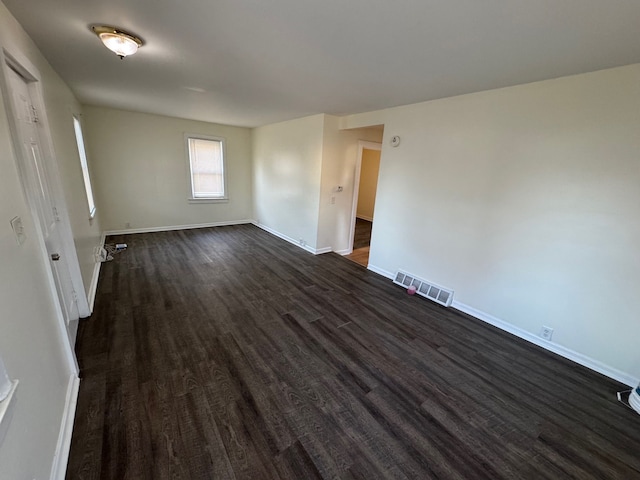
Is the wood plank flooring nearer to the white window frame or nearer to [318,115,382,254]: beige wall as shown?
[318,115,382,254]: beige wall

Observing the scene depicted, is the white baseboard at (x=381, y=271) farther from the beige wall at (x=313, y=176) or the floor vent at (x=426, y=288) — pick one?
the beige wall at (x=313, y=176)

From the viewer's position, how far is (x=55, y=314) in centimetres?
170

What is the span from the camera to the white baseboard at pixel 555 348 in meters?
2.20

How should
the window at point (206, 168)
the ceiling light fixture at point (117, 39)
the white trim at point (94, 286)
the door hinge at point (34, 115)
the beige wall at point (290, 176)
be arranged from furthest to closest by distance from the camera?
the window at point (206, 168) < the beige wall at point (290, 176) < the white trim at point (94, 286) < the door hinge at point (34, 115) < the ceiling light fixture at point (117, 39)

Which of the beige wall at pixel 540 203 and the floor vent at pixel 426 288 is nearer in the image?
the beige wall at pixel 540 203

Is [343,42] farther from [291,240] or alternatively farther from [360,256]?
[291,240]

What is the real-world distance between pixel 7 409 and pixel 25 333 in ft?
1.54

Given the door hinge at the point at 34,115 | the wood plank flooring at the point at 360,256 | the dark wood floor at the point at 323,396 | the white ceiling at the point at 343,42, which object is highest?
the white ceiling at the point at 343,42

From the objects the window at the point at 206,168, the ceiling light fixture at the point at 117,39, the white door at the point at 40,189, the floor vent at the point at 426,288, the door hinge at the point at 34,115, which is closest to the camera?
the white door at the point at 40,189

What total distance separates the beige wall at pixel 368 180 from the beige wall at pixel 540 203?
4388mm

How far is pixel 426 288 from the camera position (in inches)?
137

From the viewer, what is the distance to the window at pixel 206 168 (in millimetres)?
5844

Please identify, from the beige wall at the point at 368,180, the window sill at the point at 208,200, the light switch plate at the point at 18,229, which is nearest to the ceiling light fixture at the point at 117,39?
the light switch plate at the point at 18,229

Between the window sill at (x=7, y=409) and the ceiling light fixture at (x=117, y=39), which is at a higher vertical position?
the ceiling light fixture at (x=117, y=39)
